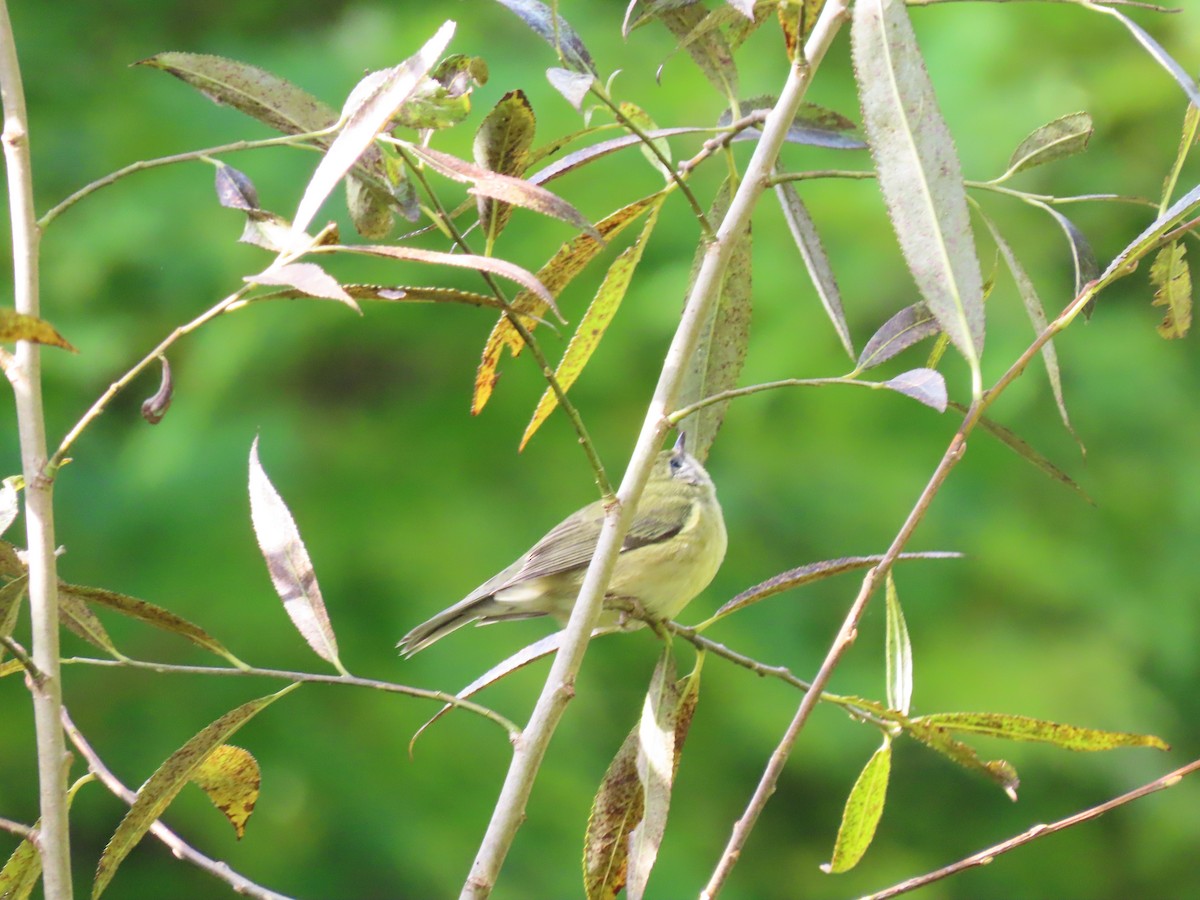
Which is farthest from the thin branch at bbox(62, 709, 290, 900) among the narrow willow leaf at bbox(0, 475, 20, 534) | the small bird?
the small bird

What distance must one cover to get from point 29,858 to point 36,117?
9.96ft

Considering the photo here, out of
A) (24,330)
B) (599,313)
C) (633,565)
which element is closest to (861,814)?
(599,313)

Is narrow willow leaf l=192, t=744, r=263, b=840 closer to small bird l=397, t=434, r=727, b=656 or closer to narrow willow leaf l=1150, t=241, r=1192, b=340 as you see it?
narrow willow leaf l=1150, t=241, r=1192, b=340

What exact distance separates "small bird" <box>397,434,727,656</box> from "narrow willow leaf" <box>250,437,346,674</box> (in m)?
0.89

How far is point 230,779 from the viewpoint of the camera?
96 centimetres

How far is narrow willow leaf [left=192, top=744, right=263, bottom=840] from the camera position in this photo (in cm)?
95

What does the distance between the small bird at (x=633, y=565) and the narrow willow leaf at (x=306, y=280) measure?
118 cm

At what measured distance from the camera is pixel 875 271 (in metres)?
3.41

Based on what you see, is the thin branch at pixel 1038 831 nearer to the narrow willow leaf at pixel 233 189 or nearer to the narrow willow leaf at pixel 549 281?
the narrow willow leaf at pixel 549 281

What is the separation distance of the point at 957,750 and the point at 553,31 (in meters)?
0.57

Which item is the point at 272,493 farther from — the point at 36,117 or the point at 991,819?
the point at 991,819

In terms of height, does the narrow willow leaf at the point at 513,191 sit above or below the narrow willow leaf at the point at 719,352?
above

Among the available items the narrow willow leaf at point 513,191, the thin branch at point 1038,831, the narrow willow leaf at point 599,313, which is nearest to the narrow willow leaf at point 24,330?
the narrow willow leaf at point 513,191

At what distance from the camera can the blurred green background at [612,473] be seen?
10.1 feet
